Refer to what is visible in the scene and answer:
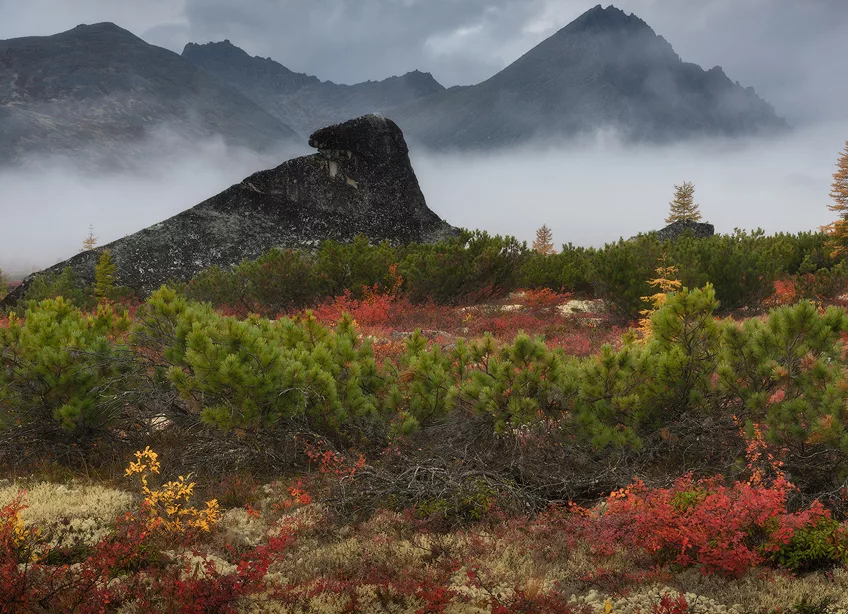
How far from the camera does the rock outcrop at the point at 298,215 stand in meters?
18.6

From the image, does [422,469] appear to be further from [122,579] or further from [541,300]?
[541,300]

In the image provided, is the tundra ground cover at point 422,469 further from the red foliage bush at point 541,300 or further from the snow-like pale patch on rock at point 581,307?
the snow-like pale patch on rock at point 581,307

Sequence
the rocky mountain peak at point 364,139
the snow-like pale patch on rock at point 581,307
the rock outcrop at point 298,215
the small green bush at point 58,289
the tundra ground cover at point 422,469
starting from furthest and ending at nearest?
1. the rocky mountain peak at point 364,139
2. the rock outcrop at point 298,215
3. the small green bush at point 58,289
4. the snow-like pale patch on rock at point 581,307
5. the tundra ground cover at point 422,469

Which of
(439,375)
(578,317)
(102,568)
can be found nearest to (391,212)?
(578,317)

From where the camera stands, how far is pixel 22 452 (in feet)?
18.9

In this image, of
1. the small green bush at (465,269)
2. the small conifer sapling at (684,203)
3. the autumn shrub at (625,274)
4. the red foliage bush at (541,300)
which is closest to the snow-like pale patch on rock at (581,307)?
the red foliage bush at (541,300)

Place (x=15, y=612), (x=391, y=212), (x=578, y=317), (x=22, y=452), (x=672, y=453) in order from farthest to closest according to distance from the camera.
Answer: (x=391, y=212) < (x=578, y=317) < (x=22, y=452) < (x=672, y=453) < (x=15, y=612)

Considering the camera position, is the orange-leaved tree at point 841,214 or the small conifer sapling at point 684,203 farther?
the small conifer sapling at point 684,203

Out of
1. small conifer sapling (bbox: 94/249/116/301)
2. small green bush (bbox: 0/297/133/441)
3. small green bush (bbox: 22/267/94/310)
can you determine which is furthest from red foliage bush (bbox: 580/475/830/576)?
small conifer sapling (bbox: 94/249/116/301)

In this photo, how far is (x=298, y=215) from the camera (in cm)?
2094

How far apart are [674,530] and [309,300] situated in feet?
43.3

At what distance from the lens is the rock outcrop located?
1859 cm

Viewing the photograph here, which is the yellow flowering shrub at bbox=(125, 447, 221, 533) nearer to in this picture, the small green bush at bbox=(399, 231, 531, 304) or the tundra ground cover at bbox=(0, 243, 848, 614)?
the tundra ground cover at bbox=(0, 243, 848, 614)

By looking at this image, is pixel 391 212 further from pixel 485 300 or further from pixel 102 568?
pixel 102 568
